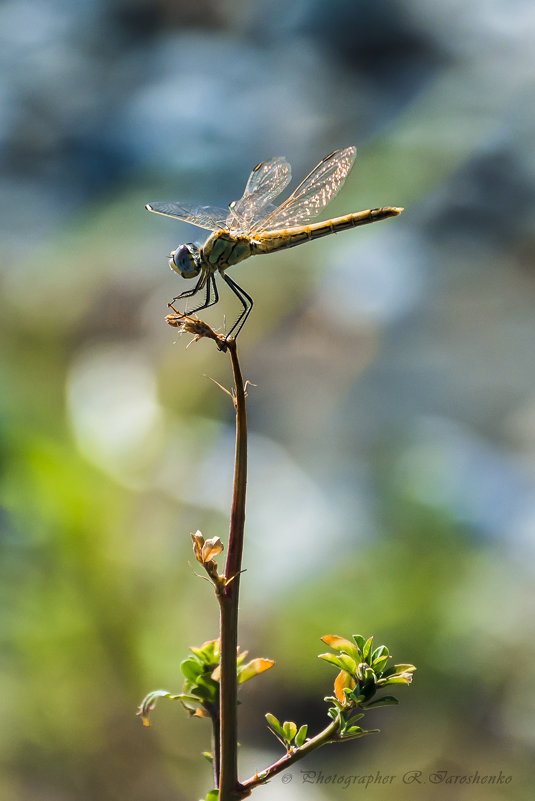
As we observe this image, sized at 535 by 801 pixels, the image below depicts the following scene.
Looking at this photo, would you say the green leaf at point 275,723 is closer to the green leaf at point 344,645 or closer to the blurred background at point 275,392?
the green leaf at point 344,645

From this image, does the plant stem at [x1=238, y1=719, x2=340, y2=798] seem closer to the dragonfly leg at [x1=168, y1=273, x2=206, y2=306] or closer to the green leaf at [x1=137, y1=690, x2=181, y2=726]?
the green leaf at [x1=137, y1=690, x2=181, y2=726]

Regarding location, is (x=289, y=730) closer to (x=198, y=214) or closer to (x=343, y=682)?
(x=343, y=682)

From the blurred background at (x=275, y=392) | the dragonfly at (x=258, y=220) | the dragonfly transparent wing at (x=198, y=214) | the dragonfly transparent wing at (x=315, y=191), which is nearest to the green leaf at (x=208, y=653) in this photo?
the dragonfly at (x=258, y=220)

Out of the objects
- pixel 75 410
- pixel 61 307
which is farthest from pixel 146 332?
pixel 75 410

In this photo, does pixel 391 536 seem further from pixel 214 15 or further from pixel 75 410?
pixel 214 15

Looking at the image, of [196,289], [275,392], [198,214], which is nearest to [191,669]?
[196,289]

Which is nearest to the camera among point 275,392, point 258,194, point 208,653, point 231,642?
point 231,642
